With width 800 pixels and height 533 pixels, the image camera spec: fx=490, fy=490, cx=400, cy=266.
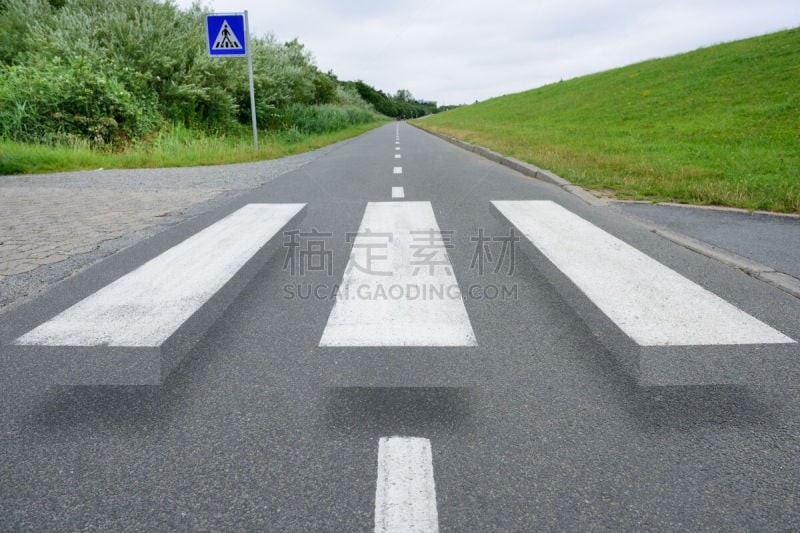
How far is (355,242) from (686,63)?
96.9 feet

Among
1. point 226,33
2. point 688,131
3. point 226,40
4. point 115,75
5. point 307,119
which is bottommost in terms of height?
point 688,131

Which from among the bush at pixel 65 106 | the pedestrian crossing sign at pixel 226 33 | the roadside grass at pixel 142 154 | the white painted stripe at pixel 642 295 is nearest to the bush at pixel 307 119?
the roadside grass at pixel 142 154

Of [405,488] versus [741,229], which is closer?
[405,488]

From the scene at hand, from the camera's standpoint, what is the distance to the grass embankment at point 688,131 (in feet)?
23.5

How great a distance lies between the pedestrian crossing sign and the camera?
12.0 meters

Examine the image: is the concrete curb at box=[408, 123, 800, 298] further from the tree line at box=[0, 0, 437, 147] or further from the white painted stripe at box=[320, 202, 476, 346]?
the tree line at box=[0, 0, 437, 147]

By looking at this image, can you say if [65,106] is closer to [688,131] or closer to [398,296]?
[398,296]

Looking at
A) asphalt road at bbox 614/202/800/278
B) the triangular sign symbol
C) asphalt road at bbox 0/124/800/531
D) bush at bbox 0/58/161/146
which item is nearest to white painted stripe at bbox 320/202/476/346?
asphalt road at bbox 0/124/800/531

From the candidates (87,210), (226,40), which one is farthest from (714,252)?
(226,40)

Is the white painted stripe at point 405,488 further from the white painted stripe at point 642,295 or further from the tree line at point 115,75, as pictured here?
the tree line at point 115,75

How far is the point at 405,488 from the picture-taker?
1.61 metres

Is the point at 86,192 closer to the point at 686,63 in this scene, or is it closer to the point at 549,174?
the point at 549,174

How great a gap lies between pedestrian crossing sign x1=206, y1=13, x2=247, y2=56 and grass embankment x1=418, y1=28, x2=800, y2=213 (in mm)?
7296

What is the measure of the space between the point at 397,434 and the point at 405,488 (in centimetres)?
28
